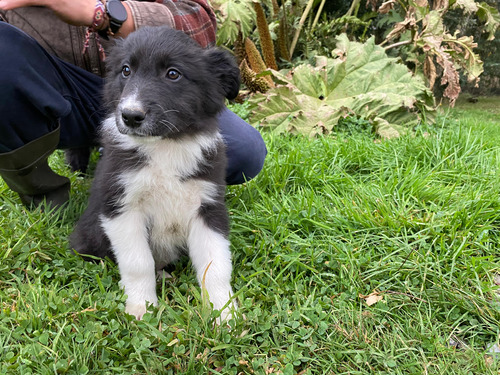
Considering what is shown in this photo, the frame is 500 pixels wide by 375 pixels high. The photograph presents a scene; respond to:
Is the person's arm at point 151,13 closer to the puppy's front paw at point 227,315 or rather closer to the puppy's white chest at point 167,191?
the puppy's white chest at point 167,191

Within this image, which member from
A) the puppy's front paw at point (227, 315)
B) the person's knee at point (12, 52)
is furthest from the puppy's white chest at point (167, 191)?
the person's knee at point (12, 52)

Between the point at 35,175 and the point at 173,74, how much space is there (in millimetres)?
1302

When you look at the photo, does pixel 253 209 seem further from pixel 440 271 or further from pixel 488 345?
pixel 488 345

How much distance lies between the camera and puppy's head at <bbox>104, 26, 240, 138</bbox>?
1.76 metres

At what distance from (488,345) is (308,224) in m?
1.13

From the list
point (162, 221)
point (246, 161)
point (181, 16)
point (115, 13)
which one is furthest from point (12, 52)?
point (246, 161)

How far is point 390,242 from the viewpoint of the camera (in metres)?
2.35

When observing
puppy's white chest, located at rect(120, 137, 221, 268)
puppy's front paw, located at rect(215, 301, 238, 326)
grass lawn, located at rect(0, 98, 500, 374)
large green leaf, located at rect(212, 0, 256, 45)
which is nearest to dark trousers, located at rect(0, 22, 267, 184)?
grass lawn, located at rect(0, 98, 500, 374)

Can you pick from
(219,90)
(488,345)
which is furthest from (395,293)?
(219,90)

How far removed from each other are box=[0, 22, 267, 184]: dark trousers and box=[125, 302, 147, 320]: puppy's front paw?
1121 mm

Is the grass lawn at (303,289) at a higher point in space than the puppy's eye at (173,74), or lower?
lower

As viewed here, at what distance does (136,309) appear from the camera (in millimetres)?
1905

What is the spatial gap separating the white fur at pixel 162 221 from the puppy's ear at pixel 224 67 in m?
0.31

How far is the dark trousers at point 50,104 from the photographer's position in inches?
88.1
